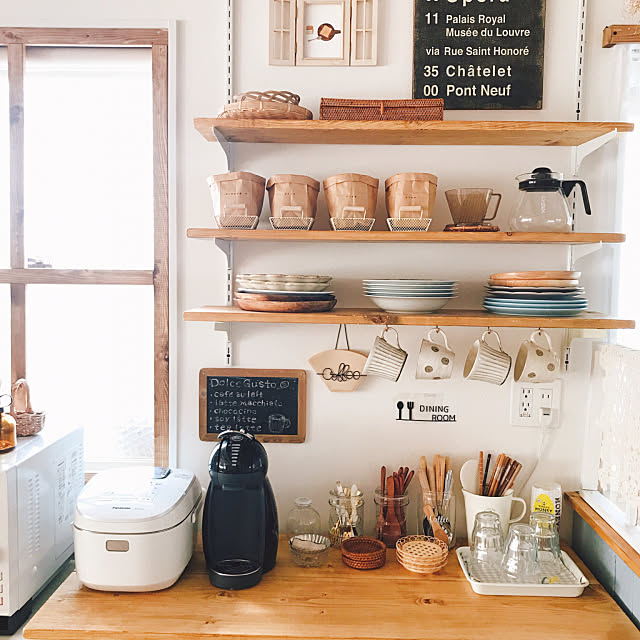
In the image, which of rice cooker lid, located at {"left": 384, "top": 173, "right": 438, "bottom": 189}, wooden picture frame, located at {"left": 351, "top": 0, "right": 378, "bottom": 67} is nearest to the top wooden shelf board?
rice cooker lid, located at {"left": 384, "top": 173, "right": 438, "bottom": 189}

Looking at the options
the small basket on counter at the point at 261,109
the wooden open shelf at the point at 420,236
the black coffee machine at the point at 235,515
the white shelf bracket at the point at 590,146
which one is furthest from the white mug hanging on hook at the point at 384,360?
the white shelf bracket at the point at 590,146

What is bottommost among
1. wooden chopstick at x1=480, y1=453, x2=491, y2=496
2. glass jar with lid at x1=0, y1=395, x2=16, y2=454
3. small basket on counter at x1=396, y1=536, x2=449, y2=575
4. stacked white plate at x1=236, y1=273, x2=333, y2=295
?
small basket on counter at x1=396, y1=536, x2=449, y2=575

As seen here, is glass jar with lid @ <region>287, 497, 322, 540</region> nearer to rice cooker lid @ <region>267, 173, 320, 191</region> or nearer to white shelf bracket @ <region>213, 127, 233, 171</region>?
rice cooker lid @ <region>267, 173, 320, 191</region>

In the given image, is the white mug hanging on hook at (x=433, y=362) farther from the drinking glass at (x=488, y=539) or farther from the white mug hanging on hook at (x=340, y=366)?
the drinking glass at (x=488, y=539)

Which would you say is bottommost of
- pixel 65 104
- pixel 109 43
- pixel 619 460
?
pixel 619 460

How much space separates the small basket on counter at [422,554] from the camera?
5.56ft

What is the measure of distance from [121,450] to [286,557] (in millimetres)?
633

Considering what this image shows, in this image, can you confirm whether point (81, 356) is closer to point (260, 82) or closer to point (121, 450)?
point (121, 450)

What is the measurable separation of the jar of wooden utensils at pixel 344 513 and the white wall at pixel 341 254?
94 mm

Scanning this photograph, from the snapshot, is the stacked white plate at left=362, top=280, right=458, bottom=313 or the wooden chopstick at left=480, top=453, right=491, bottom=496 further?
the wooden chopstick at left=480, top=453, right=491, bottom=496

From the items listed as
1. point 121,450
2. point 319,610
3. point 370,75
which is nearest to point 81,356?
point 121,450

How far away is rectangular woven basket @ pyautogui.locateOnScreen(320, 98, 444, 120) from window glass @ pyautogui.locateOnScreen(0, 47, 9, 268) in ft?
3.21

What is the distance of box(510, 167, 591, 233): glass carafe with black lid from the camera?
66.3 inches

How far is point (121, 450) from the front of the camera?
2072 mm
